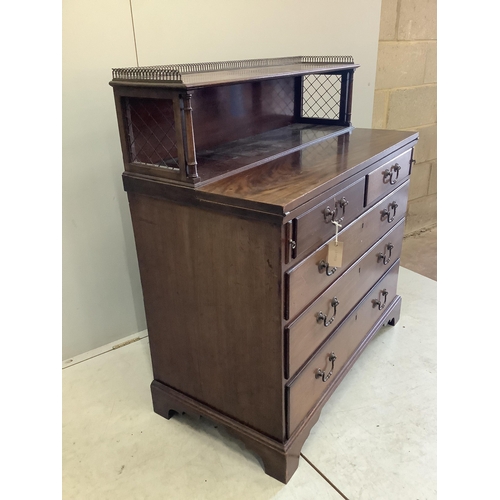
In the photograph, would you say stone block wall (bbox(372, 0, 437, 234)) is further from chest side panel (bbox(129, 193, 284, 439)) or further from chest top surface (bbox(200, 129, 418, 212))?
chest side panel (bbox(129, 193, 284, 439))

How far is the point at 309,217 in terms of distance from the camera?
1.20 m

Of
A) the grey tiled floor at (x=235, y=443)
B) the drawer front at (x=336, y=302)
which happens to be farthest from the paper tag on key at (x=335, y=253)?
the grey tiled floor at (x=235, y=443)

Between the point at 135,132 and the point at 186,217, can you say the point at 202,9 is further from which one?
the point at 186,217

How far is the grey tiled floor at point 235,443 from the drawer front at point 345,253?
21.8 inches

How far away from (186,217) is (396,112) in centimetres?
191

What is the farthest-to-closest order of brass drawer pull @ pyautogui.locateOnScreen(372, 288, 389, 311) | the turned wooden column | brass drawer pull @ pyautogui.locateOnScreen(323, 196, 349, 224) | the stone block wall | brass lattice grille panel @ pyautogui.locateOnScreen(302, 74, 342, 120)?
the stone block wall
brass lattice grille panel @ pyautogui.locateOnScreen(302, 74, 342, 120)
brass drawer pull @ pyautogui.locateOnScreen(372, 288, 389, 311)
brass drawer pull @ pyautogui.locateOnScreen(323, 196, 349, 224)
the turned wooden column

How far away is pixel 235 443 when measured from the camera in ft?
5.06

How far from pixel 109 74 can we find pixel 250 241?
2.99 ft

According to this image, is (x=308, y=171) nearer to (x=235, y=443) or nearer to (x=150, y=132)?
(x=150, y=132)

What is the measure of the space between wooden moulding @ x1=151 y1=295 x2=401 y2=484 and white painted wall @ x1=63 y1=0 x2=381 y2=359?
0.49 m

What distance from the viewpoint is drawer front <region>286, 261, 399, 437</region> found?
1.39 meters

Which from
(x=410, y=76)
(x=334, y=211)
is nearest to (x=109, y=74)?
(x=334, y=211)

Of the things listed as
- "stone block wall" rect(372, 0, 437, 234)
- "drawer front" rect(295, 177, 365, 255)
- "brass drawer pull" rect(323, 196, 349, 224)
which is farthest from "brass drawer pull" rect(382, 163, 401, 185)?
"stone block wall" rect(372, 0, 437, 234)

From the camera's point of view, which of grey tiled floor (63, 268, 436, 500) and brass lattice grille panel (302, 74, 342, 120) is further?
brass lattice grille panel (302, 74, 342, 120)
